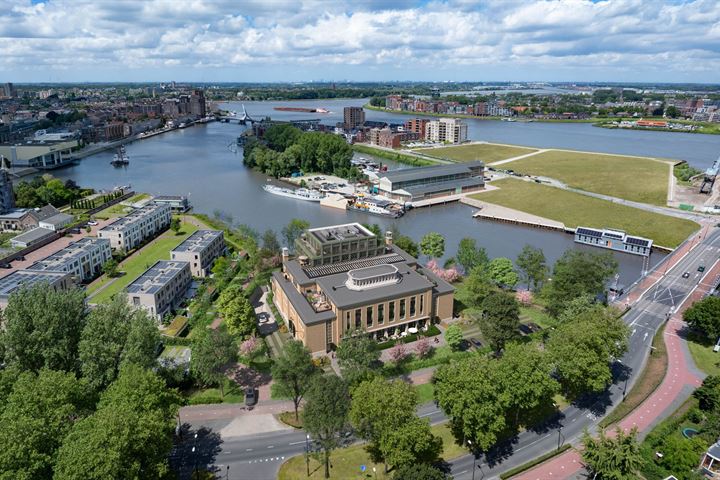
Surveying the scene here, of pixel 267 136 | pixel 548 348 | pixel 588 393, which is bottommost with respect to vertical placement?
pixel 588 393

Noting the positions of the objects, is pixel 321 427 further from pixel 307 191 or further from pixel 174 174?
pixel 174 174

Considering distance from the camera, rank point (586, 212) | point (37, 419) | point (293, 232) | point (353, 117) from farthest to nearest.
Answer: point (353, 117) → point (586, 212) → point (293, 232) → point (37, 419)

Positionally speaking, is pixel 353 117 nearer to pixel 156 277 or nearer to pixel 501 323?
pixel 156 277

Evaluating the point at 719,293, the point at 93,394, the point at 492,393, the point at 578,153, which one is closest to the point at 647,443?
the point at 492,393

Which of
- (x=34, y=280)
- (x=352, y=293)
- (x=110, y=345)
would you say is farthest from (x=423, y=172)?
(x=110, y=345)

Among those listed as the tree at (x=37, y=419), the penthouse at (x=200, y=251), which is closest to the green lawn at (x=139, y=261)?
the penthouse at (x=200, y=251)

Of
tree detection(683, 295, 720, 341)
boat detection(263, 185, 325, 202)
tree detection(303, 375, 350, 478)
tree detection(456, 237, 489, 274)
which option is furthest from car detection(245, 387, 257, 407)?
boat detection(263, 185, 325, 202)
